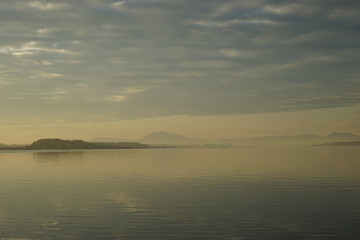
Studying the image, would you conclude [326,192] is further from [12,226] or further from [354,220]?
[12,226]

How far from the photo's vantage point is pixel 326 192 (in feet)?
153

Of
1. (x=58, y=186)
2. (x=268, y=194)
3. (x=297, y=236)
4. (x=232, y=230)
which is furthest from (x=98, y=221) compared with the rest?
(x=58, y=186)

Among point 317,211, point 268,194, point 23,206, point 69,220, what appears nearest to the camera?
point 69,220

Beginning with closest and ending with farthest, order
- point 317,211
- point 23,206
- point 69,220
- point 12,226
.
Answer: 1. point 12,226
2. point 69,220
3. point 317,211
4. point 23,206

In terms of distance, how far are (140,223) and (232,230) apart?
24.6 ft

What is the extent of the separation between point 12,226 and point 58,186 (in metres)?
27.0

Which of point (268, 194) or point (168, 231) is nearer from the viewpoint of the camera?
point (168, 231)

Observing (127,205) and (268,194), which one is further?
(268,194)

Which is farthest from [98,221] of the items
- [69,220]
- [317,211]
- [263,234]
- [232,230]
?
[317,211]

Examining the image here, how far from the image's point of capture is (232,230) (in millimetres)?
27844

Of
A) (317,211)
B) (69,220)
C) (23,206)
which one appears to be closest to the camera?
(69,220)

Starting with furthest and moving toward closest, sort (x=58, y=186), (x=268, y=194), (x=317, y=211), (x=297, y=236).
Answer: (x=58, y=186) → (x=268, y=194) → (x=317, y=211) → (x=297, y=236)

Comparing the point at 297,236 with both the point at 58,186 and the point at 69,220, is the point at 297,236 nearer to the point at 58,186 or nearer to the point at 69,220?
the point at 69,220

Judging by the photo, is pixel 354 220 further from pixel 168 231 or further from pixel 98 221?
pixel 98 221
